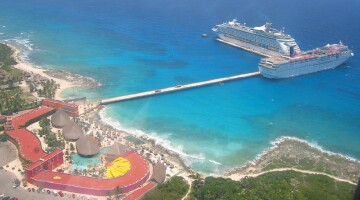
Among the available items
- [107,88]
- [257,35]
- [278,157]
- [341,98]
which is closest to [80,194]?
[278,157]

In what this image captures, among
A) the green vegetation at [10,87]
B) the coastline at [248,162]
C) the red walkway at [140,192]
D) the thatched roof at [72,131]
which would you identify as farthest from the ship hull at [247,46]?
the red walkway at [140,192]

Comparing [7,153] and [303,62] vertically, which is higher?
[303,62]

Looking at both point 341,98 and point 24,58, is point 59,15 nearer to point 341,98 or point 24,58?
point 24,58

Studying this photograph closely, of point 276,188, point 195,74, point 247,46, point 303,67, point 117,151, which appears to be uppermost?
point 247,46

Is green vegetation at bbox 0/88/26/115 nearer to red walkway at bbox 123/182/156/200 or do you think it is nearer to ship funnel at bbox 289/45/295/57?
red walkway at bbox 123/182/156/200

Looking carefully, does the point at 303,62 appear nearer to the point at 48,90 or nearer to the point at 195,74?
the point at 195,74

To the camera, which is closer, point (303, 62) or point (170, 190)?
point (170, 190)

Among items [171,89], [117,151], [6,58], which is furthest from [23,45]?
[117,151]
